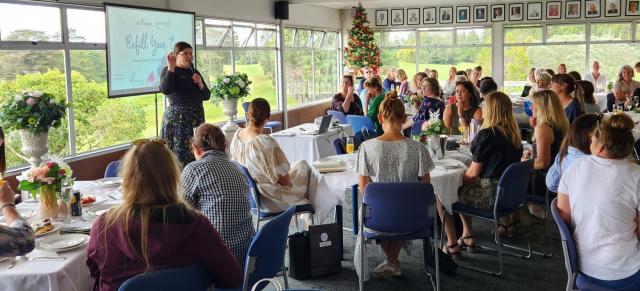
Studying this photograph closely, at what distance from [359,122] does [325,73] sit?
22.9 feet

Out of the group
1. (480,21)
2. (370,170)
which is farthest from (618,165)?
(480,21)

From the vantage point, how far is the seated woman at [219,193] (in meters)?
3.05

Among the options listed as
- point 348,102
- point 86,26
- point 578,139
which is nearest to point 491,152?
point 578,139

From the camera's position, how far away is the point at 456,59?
1481 centimetres

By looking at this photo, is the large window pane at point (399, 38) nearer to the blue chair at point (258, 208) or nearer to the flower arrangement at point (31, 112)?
the blue chair at point (258, 208)

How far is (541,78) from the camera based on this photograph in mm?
8445

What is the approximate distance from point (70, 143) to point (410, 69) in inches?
406

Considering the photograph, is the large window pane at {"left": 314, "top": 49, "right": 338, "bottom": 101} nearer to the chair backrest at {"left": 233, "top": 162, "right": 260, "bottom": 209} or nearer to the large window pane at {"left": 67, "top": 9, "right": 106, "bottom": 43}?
the large window pane at {"left": 67, "top": 9, "right": 106, "bottom": 43}

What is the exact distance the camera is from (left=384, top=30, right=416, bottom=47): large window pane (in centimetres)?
1520

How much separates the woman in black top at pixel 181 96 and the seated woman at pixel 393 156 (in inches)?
109

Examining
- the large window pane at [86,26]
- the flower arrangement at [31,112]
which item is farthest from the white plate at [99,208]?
the large window pane at [86,26]

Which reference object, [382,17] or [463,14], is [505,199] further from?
[382,17]

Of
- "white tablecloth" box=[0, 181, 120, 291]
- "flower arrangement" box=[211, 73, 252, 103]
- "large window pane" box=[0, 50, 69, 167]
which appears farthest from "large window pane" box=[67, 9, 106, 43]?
"white tablecloth" box=[0, 181, 120, 291]

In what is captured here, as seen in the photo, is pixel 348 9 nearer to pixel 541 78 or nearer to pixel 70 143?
pixel 541 78
